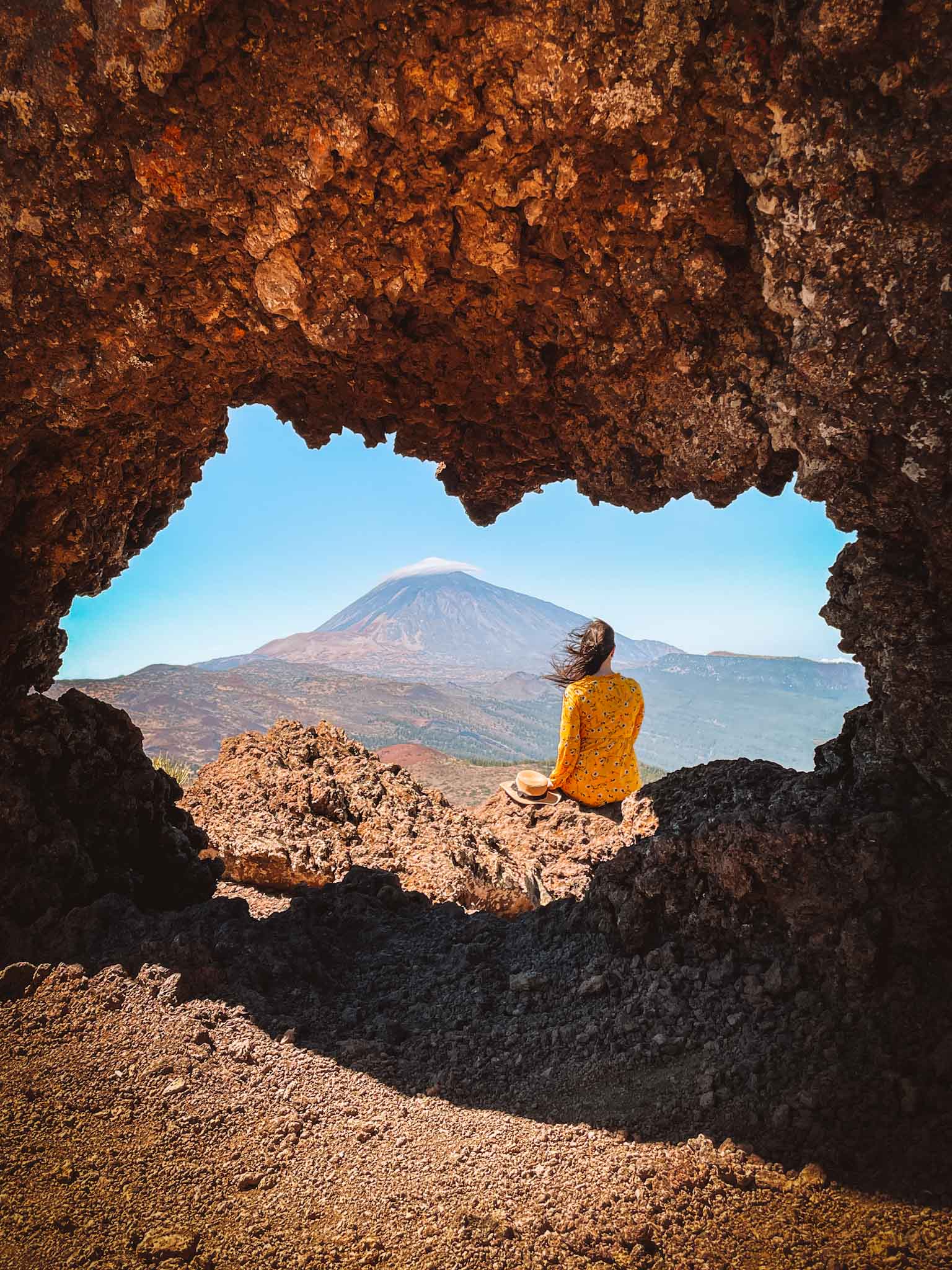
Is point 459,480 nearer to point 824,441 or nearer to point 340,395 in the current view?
point 340,395

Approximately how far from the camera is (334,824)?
21.7 ft

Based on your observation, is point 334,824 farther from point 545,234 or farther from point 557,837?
point 545,234

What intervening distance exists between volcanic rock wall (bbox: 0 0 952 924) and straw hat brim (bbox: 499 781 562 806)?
3.98m

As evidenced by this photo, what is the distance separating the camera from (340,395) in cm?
448

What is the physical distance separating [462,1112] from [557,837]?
4169 millimetres

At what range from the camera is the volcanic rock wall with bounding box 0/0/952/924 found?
2.55 m

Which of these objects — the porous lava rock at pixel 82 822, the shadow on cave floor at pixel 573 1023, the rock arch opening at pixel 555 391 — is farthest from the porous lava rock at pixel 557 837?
the porous lava rock at pixel 82 822

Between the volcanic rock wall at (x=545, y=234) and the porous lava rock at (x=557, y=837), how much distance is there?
318cm

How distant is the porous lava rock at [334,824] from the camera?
548cm

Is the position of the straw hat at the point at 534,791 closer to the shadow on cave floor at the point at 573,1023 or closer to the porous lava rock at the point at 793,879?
the shadow on cave floor at the point at 573,1023

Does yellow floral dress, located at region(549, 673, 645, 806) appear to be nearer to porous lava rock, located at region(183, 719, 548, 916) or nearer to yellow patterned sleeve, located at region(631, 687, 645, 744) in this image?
yellow patterned sleeve, located at region(631, 687, 645, 744)

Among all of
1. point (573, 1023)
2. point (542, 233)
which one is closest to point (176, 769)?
point (573, 1023)

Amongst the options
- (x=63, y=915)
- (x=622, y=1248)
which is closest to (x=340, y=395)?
(x=63, y=915)

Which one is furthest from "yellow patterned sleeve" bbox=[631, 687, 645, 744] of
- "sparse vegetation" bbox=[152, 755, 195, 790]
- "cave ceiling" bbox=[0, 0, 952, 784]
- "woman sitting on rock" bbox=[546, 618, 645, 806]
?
"sparse vegetation" bbox=[152, 755, 195, 790]
